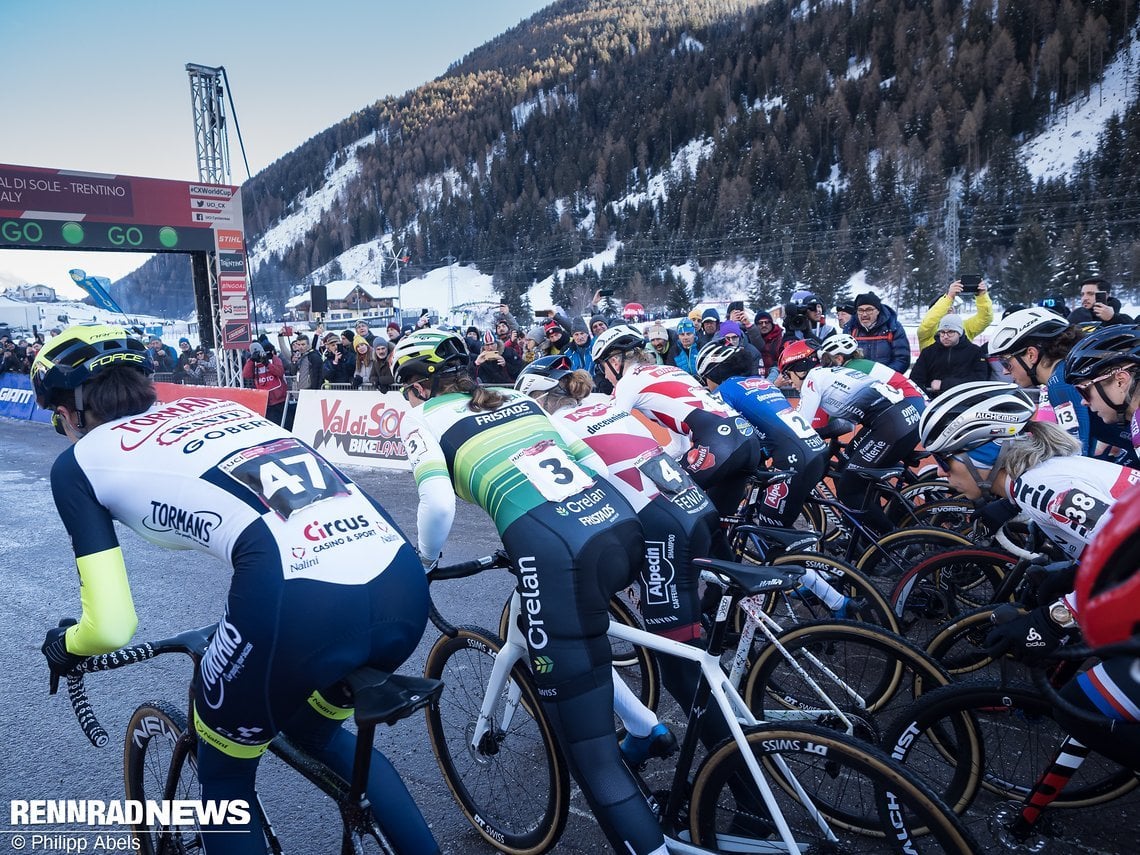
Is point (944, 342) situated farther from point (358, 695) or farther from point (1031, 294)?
point (1031, 294)

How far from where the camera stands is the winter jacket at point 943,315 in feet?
29.1

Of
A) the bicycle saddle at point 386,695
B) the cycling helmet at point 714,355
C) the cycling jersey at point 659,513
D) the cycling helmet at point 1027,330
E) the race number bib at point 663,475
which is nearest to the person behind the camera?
the bicycle saddle at point 386,695

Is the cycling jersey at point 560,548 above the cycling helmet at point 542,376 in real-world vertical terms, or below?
below

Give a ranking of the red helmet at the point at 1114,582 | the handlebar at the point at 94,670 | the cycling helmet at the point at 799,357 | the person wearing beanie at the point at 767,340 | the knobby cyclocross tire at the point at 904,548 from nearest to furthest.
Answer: the red helmet at the point at 1114,582, the handlebar at the point at 94,670, the knobby cyclocross tire at the point at 904,548, the cycling helmet at the point at 799,357, the person wearing beanie at the point at 767,340

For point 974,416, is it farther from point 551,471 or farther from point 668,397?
point 551,471

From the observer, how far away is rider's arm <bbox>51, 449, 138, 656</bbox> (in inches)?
81.7

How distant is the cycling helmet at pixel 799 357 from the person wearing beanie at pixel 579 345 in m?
3.33

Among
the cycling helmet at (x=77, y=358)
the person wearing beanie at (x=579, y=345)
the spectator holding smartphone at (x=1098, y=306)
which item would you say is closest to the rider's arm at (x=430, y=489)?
the cycling helmet at (x=77, y=358)

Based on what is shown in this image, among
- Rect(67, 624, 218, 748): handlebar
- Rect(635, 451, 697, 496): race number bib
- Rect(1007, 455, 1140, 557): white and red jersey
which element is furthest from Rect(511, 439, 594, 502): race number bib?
Rect(1007, 455, 1140, 557): white and red jersey

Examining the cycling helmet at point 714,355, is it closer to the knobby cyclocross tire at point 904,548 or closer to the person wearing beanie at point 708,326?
the knobby cyclocross tire at point 904,548

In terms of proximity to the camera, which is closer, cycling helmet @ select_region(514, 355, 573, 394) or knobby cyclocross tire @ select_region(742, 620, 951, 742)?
knobby cyclocross tire @ select_region(742, 620, 951, 742)

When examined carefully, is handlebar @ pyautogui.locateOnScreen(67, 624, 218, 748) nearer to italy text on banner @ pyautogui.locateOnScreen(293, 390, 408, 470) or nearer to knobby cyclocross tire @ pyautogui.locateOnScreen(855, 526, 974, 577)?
knobby cyclocross tire @ pyautogui.locateOnScreen(855, 526, 974, 577)

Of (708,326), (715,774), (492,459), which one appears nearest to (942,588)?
(715,774)

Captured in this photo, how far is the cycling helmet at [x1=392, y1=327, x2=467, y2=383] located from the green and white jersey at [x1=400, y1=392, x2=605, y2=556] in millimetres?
137
